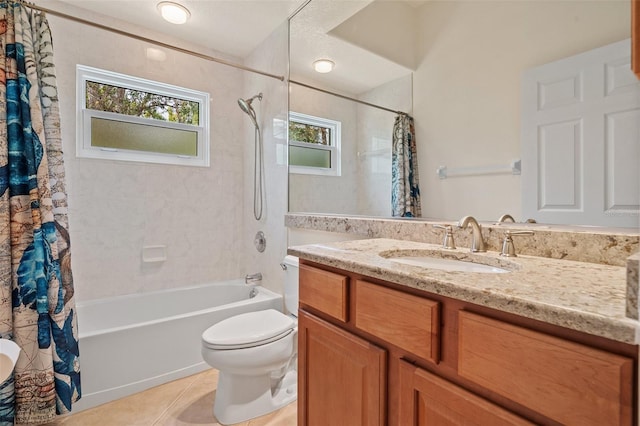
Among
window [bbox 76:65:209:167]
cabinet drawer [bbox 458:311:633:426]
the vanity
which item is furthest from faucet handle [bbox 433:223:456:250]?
window [bbox 76:65:209:167]

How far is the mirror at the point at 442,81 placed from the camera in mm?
1059

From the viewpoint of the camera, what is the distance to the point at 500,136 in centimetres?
117

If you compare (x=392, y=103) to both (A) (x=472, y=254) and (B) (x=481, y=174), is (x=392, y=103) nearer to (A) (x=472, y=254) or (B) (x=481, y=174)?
(B) (x=481, y=174)

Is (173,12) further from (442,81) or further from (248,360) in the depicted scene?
(248,360)

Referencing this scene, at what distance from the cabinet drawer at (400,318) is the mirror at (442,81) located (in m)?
0.63

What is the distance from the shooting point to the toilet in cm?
152

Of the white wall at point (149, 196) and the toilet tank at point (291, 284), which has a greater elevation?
the white wall at point (149, 196)

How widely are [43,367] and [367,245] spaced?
1664 mm

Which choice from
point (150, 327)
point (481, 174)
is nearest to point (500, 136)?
point (481, 174)

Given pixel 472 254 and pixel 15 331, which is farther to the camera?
pixel 15 331

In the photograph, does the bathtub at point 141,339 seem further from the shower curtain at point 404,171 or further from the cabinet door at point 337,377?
the shower curtain at point 404,171

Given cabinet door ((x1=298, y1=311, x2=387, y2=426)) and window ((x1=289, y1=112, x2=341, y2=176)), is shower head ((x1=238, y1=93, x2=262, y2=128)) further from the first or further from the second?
cabinet door ((x1=298, y1=311, x2=387, y2=426))

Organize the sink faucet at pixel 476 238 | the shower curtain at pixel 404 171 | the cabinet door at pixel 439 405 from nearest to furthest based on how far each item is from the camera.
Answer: the cabinet door at pixel 439 405, the sink faucet at pixel 476 238, the shower curtain at pixel 404 171

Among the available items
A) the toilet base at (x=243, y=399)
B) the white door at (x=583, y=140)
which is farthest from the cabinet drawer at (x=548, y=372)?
the toilet base at (x=243, y=399)
